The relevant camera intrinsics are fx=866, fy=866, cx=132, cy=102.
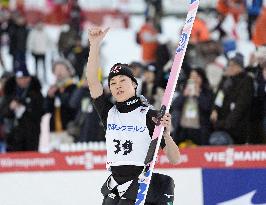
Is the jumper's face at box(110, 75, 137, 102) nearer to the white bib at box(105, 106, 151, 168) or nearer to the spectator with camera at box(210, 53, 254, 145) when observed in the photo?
the white bib at box(105, 106, 151, 168)

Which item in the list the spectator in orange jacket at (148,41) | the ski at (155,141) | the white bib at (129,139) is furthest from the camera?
the spectator in orange jacket at (148,41)

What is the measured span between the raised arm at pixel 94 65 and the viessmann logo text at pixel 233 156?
74.2 inches

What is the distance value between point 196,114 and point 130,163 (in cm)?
310

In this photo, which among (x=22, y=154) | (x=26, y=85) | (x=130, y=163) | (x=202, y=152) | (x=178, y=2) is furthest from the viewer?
(x=178, y=2)

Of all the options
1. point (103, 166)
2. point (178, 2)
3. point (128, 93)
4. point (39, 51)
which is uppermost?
point (178, 2)

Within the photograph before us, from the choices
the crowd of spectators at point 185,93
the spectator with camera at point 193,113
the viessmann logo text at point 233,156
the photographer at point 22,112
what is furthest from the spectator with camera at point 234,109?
the photographer at point 22,112

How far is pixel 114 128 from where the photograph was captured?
20.4ft

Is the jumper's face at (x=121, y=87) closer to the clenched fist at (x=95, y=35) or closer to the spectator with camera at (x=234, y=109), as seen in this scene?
the clenched fist at (x=95, y=35)

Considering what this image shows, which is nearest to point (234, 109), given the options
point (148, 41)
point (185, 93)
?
point (185, 93)

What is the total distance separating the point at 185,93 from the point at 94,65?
3052mm

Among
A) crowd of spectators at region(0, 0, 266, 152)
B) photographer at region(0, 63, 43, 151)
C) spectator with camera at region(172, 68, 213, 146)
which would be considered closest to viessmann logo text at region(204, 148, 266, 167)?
crowd of spectators at region(0, 0, 266, 152)

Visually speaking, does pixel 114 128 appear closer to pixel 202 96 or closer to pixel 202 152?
pixel 202 152

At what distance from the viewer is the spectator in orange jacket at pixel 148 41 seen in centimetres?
1280

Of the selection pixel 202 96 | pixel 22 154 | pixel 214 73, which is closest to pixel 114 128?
pixel 22 154
